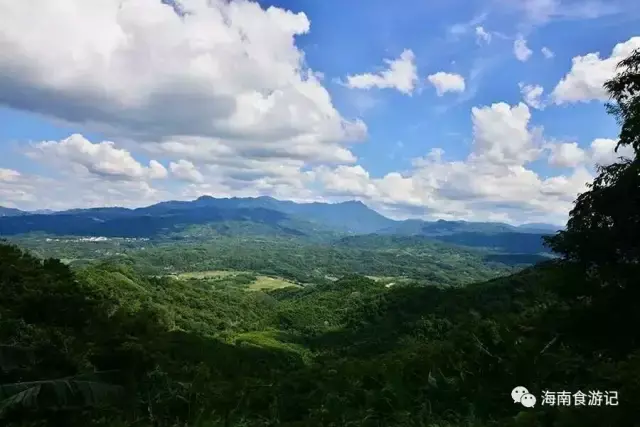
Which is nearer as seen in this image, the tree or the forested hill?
the forested hill

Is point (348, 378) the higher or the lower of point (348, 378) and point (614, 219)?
the lower

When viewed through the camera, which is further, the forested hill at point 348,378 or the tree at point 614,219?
the tree at point 614,219

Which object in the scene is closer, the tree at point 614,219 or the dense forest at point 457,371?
the dense forest at point 457,371

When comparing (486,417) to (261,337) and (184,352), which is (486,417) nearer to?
(184,352)

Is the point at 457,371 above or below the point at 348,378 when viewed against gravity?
above

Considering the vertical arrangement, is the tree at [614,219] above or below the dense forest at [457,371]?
above

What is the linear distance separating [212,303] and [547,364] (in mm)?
120962

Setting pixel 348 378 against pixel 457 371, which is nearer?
pixel 457 371

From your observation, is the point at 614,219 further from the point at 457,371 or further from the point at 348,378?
the point at 348,378

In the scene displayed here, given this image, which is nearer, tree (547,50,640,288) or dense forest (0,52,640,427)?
dense forest (0,52,640,427)

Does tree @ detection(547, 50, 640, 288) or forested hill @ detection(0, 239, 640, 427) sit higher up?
tree @ detection(547, 50, 640, 288)

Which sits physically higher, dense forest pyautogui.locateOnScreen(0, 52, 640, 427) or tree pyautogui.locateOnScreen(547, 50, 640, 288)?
tree pyautogui.locateOnScreen(547, 50, 640, 288)

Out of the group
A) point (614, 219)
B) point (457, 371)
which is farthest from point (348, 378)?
point (614, 219)

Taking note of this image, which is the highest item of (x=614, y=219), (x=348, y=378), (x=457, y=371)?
(x=614, y=219)
